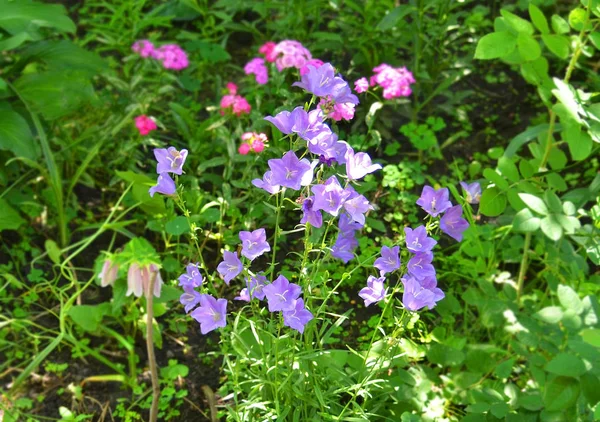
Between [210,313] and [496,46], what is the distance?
1.13 m

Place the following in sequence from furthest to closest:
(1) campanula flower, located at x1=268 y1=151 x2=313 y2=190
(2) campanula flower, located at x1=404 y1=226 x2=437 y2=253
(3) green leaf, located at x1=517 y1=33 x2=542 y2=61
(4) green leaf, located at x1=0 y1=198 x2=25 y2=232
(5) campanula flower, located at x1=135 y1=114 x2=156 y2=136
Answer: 1. (5) campanula flower, located at x1=135 y1=114 x2=156 y2=136
2. (4) green leaf, located at x1=0 y1=198 x2=25 y2=232
3. (3) green leaf, located at x1=517 y1=33 x2=542 y2=61
4. (2) campanula flower, located at x1=404 y1=226 x2=437 y2=253
5. (1) campanula flower, located at x1=268 y1=151 x2=313 y2=190

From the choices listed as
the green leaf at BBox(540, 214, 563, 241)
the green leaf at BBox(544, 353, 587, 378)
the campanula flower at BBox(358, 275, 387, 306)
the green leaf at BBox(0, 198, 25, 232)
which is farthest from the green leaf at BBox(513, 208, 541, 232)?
the green leaf at BBox(0, 198, 25, 232)

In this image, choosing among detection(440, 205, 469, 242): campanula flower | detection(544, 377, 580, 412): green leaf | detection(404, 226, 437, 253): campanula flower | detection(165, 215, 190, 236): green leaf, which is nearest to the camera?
detection(404, 226, 437, 253): campanula flower

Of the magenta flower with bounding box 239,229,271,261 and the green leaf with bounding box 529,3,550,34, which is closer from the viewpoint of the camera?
the magenta flower with bounding box 239,229,271,261

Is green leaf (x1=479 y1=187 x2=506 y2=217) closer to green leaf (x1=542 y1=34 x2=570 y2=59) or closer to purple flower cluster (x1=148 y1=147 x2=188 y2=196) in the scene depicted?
green leaf (x1=542 y1=34 x2=570 y2=59)

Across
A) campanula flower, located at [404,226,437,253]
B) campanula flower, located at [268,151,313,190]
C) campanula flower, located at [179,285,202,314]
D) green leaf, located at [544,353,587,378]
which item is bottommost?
green leaf, located at [544,353,587,378]

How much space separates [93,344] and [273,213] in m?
0.72

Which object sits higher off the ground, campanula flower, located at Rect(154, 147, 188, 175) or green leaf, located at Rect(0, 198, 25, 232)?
campanula flower, located at Rect(154, 147, 188, 175)

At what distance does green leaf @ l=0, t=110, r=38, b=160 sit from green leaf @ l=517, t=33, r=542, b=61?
1.58 metres

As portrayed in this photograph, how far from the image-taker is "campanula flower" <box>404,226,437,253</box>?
5.17 ft

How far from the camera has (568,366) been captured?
179 centimetres

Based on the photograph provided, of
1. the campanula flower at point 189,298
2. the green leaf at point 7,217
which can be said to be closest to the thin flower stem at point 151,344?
the campanula flower at point 189,298

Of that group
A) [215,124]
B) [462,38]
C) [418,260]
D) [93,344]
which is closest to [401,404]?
[418,260]

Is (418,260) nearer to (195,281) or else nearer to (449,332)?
(195,281)
